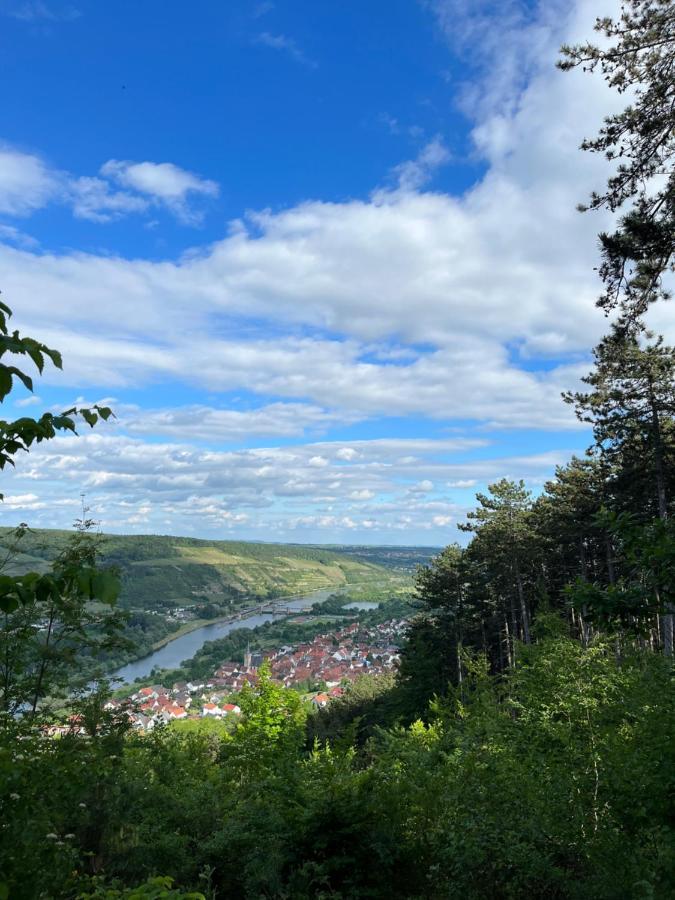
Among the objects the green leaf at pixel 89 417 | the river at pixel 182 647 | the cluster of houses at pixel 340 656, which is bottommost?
the river at pixel 182 647

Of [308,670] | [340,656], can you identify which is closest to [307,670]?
[308,670]


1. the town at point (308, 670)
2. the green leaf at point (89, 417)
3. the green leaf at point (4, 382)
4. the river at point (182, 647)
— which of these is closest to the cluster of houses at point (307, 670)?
the town at point (308, 670)

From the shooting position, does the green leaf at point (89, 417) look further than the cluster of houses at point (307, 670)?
No

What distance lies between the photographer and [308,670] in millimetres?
83312

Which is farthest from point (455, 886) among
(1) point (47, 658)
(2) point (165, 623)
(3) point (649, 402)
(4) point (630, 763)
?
(2) point (165, 623)

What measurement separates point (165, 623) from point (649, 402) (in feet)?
446

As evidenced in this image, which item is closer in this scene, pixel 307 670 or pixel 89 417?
pixel 89 417

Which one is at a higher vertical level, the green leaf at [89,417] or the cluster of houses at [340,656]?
the green leaf at [89,417]

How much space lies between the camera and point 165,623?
5285 inches

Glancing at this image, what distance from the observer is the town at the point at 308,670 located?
187 ft

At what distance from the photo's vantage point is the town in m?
57.1

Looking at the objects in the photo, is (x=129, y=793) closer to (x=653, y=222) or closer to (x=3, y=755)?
(x=3, y=755)

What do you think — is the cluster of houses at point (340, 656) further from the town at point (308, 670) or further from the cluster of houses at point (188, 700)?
the cluster of houses at point (188, 700)

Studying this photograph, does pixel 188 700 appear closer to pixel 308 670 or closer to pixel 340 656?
pixel 308 670
